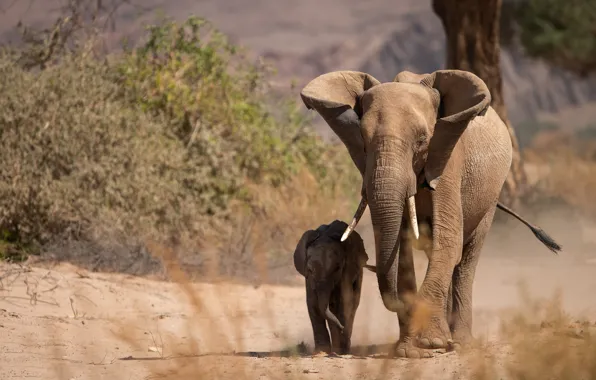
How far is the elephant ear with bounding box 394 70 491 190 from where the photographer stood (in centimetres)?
731

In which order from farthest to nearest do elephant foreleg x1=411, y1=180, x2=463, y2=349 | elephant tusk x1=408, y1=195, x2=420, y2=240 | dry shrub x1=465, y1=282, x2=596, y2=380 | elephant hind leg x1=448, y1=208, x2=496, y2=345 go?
elephant hind leg x1=448, y1=208, x2=496, y2=345 < elephant foreleg x1=411, y1=180, x2=463, y2=349 < elephant tusk x1=408, y1=195, x2=420, y2=240 < dry shrub x1=465, y1=282, x2=596, y2=380

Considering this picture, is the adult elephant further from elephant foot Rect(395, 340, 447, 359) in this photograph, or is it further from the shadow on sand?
the shadow on sand

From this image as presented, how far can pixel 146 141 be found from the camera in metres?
12.8

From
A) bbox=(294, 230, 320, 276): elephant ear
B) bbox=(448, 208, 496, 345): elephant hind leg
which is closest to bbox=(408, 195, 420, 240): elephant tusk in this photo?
bbox=(294, 230, 320, 276): elephant ear

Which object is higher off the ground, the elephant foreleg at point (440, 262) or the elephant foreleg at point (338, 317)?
the elephant foreleg at point (440, 262)

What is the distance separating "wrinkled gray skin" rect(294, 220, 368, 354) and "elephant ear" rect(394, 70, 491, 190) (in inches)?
36.5

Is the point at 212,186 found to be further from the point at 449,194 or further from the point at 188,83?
the point at 449,194

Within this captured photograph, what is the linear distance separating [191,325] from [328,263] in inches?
92.9

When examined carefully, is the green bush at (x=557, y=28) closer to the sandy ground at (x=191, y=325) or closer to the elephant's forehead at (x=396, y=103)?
the sandy ground at (x=191, y=325)

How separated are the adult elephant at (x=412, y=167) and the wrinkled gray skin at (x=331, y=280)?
482mm

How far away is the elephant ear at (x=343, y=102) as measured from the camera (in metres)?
7.42

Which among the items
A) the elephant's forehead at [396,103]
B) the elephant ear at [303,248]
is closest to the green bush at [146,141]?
→ the elephant ear at [303,248]

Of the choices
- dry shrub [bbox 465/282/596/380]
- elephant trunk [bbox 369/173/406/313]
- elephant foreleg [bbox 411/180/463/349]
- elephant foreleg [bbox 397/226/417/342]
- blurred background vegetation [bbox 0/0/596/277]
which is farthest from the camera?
blurred background vegetation [bbox 0/0/596/277]

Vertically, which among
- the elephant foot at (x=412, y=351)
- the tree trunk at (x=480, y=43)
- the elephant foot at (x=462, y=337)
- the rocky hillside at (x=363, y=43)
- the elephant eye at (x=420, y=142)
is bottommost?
the rocky hillside at (x=363, y=43)
